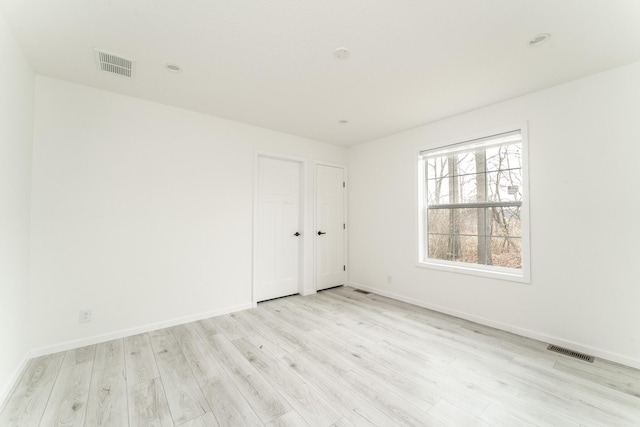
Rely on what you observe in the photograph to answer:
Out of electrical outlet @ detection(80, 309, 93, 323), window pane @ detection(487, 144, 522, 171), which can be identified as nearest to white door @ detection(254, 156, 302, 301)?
electrical outlet @ detection(80, 309, 93, 323)

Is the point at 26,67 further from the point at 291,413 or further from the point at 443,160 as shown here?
the point at 443,160

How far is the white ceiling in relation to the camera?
1.68 m

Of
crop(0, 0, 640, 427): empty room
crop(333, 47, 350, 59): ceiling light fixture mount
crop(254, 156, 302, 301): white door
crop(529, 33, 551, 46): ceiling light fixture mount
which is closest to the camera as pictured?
crop(0, 0, 640, 427): empty room

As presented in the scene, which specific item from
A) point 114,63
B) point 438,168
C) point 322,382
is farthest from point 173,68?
point 438,168

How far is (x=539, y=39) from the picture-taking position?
195 cm

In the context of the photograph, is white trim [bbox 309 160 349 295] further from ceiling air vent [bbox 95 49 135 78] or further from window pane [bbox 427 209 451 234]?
ceiling air vent [bbox 95 49 135 78]

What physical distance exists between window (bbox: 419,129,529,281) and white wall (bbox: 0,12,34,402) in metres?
4.00

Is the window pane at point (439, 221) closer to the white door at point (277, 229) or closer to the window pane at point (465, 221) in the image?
the window pane at point (465, 221)

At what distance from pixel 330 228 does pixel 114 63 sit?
11.1ft

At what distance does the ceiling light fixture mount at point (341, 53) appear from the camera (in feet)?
6.76

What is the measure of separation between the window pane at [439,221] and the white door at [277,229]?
1.94 meters

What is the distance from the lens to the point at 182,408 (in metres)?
1.72

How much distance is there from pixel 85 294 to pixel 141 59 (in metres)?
2.21

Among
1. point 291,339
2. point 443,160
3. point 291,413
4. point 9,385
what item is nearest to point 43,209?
point 9,385
